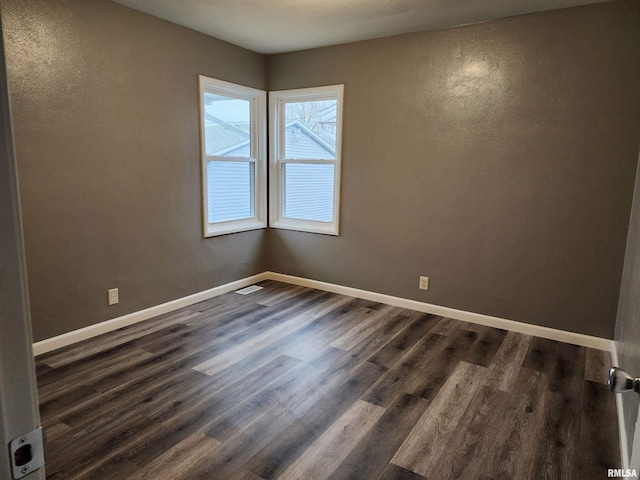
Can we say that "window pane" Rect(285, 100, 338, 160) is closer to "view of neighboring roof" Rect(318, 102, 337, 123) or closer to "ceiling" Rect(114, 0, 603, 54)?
"view of neighboring roof" Rect(318, 102, 337, 123)

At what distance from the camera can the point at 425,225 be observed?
3863mm

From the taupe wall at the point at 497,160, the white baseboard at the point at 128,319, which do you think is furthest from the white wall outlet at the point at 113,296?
the taupe wall at the point at 497,160

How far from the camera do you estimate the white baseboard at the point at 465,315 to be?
10.8ft

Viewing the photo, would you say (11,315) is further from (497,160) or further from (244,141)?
(244,141)

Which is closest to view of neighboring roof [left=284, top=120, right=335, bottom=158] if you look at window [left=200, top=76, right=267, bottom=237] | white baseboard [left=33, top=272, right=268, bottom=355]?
window [left=200, top=76, right=267, bottom=237]

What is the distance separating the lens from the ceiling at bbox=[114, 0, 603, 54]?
303 cm

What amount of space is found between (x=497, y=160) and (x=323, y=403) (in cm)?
242

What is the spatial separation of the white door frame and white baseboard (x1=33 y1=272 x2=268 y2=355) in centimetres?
251

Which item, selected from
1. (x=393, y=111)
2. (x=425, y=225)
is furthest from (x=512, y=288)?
(x=393, y=111)

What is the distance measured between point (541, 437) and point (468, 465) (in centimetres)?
50

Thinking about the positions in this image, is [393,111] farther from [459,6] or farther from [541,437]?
[541,437]

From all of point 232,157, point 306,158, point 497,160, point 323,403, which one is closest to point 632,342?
point 323,403

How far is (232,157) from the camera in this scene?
429cm

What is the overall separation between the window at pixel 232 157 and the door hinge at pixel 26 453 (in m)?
3.56
